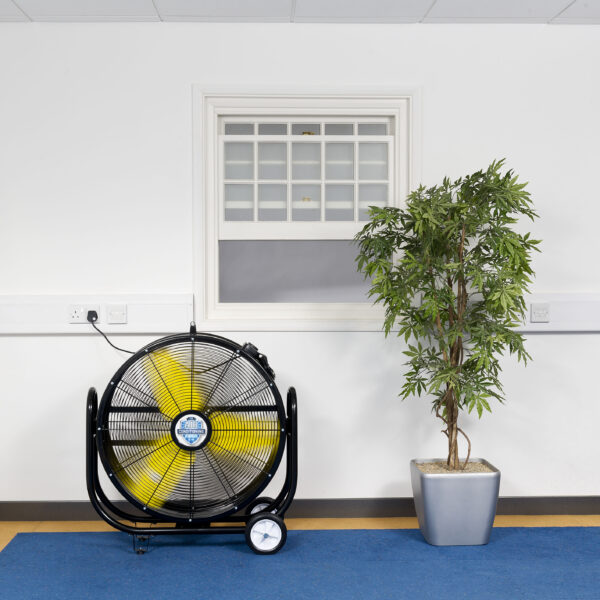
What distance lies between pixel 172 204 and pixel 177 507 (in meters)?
1.33

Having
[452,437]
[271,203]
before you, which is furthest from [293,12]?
[452,437]

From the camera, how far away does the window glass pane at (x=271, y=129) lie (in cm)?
289

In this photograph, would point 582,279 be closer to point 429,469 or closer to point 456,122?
point 456,122

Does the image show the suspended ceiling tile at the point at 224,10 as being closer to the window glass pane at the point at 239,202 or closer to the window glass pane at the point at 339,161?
the window glass pane at the point at 339,161

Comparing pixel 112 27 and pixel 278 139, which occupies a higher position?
pixel 112 27

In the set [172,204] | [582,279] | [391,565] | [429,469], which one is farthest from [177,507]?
[582,279]

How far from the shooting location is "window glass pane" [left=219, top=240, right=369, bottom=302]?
3604 mm

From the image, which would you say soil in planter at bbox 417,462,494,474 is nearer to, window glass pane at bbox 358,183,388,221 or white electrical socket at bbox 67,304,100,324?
window glass pane at bbox 358,183,388,221

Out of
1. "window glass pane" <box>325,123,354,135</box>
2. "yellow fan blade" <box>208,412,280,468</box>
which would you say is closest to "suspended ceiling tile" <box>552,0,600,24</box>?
"window glass pane" <box>325,123,354,135</box>

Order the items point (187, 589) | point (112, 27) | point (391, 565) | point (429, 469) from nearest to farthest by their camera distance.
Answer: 1. point (187, 589)
2. point (391, 565)
3. point (429, 469)
4. point (112, 27)

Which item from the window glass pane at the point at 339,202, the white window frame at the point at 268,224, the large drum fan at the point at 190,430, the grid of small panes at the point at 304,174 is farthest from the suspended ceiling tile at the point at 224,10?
the large drum fan at the point at 190,430

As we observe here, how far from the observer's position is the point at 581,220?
2.80 meters

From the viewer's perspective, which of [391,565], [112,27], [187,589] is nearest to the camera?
[187,589]

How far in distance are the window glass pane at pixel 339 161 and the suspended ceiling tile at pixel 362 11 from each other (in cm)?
56
